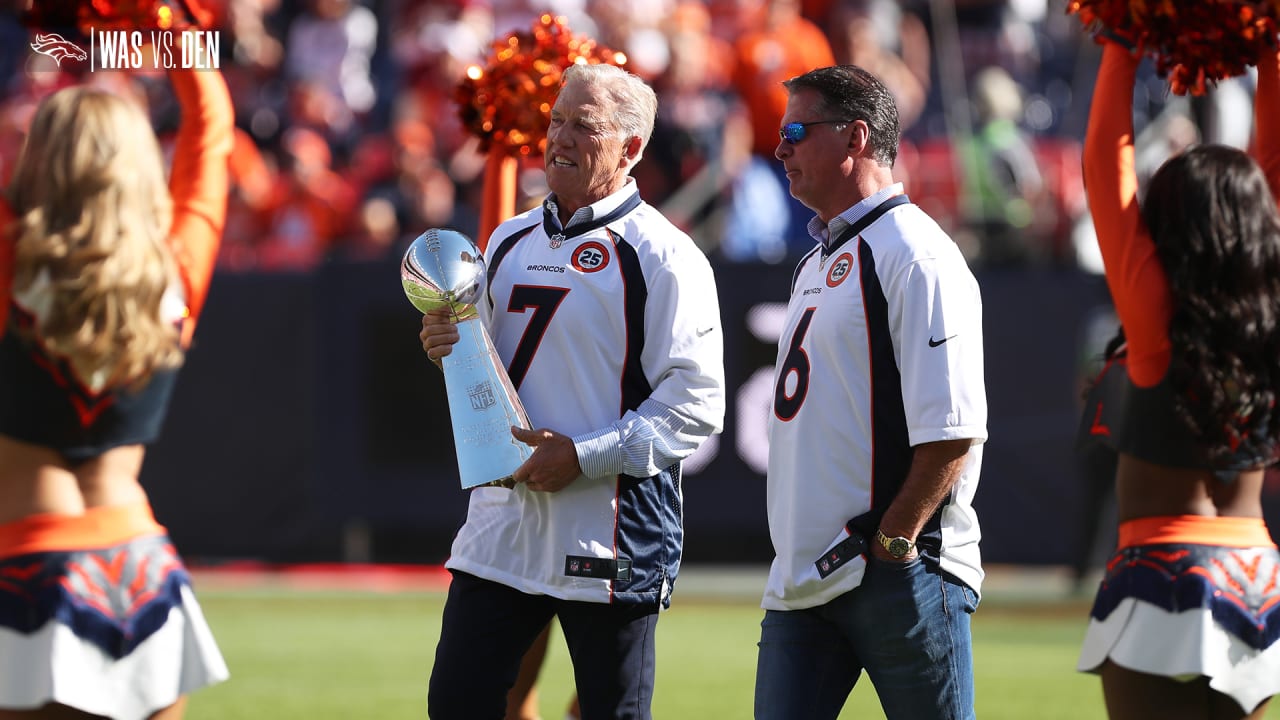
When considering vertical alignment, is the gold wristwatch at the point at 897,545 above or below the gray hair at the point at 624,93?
below

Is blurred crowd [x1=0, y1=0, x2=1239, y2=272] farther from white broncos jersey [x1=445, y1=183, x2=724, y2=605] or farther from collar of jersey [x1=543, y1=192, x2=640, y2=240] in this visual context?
white broncos jersey [x1=445, y1=183, x2=724, y2=605]

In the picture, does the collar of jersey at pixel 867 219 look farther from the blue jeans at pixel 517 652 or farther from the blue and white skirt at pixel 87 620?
the blue and white skirt at pixel 87 620

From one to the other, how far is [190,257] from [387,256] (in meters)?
9.05

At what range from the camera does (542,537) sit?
4473 mm

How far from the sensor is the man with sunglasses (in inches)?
155

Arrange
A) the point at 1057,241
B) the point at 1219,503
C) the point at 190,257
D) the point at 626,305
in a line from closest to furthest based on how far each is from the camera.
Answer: the point at 190,257
the point at 1219,503
the point at 626,305
the point at 1057,241

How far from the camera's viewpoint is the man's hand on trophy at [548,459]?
14.3 feet

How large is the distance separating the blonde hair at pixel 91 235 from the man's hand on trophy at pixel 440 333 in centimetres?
95

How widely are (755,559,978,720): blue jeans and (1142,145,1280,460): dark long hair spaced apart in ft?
2.37

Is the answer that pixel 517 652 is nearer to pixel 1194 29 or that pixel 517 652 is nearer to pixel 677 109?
pixel 1194 29

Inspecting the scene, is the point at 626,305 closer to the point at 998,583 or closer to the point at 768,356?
the point at 768,356

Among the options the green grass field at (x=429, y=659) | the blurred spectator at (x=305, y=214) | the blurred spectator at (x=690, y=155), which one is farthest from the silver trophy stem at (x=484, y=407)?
the blurred spectator at (x=305, y=214)

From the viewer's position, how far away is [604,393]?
449cm

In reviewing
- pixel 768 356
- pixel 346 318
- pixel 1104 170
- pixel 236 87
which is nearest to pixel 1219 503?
pixel 1104 170
